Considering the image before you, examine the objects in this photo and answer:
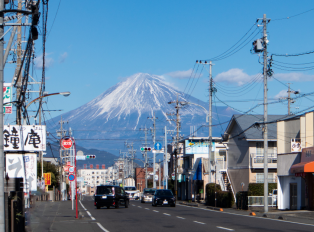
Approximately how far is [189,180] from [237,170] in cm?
2327

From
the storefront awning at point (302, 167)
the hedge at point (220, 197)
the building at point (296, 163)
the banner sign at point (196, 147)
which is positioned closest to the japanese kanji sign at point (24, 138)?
the storefront awning at point (302, 167)

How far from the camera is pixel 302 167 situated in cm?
3162

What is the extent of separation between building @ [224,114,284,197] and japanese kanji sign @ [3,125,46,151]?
2215 centimetres

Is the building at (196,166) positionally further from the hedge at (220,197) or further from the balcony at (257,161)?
the balcony at (257,161)

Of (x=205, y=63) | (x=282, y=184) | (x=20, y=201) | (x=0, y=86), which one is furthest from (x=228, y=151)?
(x=0, y=86)

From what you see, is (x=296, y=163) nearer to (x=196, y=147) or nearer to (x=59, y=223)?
(x=59, y=223)

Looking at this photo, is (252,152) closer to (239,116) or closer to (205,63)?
(239,116)

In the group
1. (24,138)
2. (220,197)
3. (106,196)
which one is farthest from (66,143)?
(220,197)

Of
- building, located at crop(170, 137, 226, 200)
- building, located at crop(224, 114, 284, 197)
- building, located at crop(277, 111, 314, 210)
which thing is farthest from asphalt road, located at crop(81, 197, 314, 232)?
building, located at crop(170, 137, 226, 200)

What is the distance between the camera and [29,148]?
27844mm

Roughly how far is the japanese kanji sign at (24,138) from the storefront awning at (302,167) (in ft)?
54.1

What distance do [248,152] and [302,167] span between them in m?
14.9

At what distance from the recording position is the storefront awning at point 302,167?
→ 3046 cm

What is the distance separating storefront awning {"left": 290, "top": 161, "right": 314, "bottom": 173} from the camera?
30.5m
